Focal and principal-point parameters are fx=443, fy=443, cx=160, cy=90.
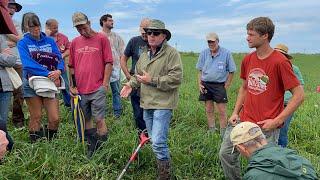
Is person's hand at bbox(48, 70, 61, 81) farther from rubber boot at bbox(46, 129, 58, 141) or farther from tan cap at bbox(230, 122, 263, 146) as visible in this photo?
tan cap at bbox(230, 122, 263, 146)

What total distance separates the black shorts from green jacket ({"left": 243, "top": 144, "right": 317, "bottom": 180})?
385 cm

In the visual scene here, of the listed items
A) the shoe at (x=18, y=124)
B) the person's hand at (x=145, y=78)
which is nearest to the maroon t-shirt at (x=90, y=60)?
the person's hand at (x=145, y=78)

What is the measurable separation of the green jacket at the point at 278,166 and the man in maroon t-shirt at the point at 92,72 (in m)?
2.79

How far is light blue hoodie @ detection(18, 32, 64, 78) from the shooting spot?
552cm

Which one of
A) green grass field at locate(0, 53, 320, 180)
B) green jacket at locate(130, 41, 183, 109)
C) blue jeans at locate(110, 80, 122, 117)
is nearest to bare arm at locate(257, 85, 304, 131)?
green jacket at locate(130, 41, 183, 109)

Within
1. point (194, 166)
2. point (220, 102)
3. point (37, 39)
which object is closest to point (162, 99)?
point (194, 166)

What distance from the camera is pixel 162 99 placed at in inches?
195

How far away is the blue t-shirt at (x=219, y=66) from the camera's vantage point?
711 cm

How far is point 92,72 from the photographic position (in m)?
5.57

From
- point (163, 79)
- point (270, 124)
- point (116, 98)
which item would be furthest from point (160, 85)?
point (116, 98)

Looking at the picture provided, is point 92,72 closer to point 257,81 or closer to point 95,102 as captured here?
point 95,102

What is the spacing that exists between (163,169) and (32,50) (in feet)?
7.26

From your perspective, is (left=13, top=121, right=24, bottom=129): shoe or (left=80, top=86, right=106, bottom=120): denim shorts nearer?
(left=80, top=86, right=106, bottom=120): denim shorts

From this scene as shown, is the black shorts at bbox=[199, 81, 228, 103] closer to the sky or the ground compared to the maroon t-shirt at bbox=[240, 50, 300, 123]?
closer to the ground
